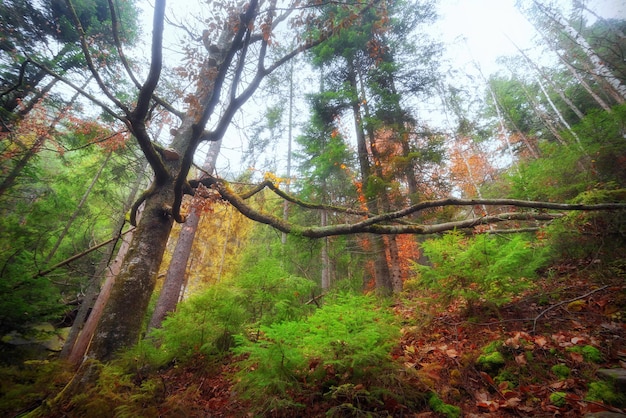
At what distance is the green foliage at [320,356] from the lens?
2.35 m

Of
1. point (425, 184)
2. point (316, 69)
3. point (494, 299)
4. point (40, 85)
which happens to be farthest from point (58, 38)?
point (494, 299)

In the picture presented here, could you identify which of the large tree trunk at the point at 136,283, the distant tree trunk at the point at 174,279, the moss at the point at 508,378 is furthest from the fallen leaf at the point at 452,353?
the distant tree trunk at the point at 174,279

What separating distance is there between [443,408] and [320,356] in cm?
123

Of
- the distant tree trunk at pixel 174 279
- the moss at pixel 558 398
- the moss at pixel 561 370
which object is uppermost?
the distant tree trunk at pixel 174 279

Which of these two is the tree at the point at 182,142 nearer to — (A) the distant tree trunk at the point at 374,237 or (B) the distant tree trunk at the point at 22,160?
(A) the distant tree trunk at the point at 374,237

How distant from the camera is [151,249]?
3.53m

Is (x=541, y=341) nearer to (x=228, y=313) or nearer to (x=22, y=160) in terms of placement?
(x=228, y=313)

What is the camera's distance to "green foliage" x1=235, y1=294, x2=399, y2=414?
7.70ft

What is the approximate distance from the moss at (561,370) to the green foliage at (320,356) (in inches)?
67.3

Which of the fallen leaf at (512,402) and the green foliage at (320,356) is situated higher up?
the green foliage at (320,356)

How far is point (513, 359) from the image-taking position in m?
2.87

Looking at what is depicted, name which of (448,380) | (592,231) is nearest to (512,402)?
(448,380)

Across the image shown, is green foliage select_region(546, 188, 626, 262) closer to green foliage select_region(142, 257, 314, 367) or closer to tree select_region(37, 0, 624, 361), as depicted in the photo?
tree select_region(37, 0, 624, 361)

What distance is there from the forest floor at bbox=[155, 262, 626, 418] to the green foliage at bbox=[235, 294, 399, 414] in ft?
0.79
